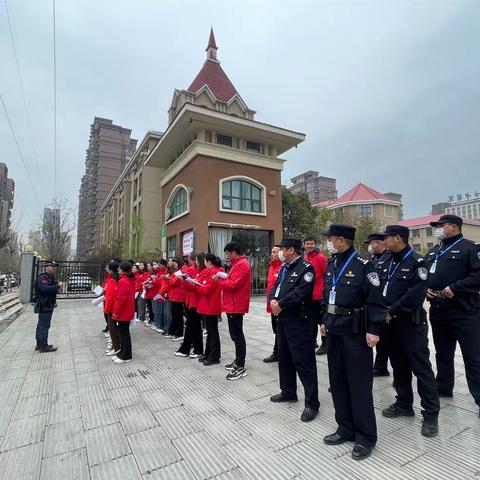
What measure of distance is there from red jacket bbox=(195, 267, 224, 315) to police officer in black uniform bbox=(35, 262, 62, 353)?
10.1ft

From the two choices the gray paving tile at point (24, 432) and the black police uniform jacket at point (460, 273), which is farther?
the black police uniform jacket at point (460, 273)

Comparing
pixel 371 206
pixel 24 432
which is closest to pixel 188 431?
pixel 24 432

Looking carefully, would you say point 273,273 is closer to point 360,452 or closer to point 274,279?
point 274,279

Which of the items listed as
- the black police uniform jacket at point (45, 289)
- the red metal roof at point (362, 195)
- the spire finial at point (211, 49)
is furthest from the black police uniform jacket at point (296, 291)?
the red metal roof at point (362, 195)

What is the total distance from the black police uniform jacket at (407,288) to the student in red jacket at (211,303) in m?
2.74

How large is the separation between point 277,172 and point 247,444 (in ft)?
71.9

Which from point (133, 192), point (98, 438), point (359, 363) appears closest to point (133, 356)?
point (98, 438)

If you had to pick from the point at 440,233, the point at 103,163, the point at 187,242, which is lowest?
the point at 440,233

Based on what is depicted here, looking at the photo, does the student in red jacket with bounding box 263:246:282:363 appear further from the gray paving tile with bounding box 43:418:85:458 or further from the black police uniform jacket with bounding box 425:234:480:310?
the gray paving tile with bounding box 43:418:85:458

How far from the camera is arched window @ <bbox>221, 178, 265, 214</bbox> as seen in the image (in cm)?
2125

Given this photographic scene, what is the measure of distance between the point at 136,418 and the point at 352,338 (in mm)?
2482

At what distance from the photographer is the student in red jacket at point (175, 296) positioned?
6.91 metres

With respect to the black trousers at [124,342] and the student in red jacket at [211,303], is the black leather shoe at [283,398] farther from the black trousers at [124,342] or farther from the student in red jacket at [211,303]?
the black trousers at [124,342]

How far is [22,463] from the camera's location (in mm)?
2637
